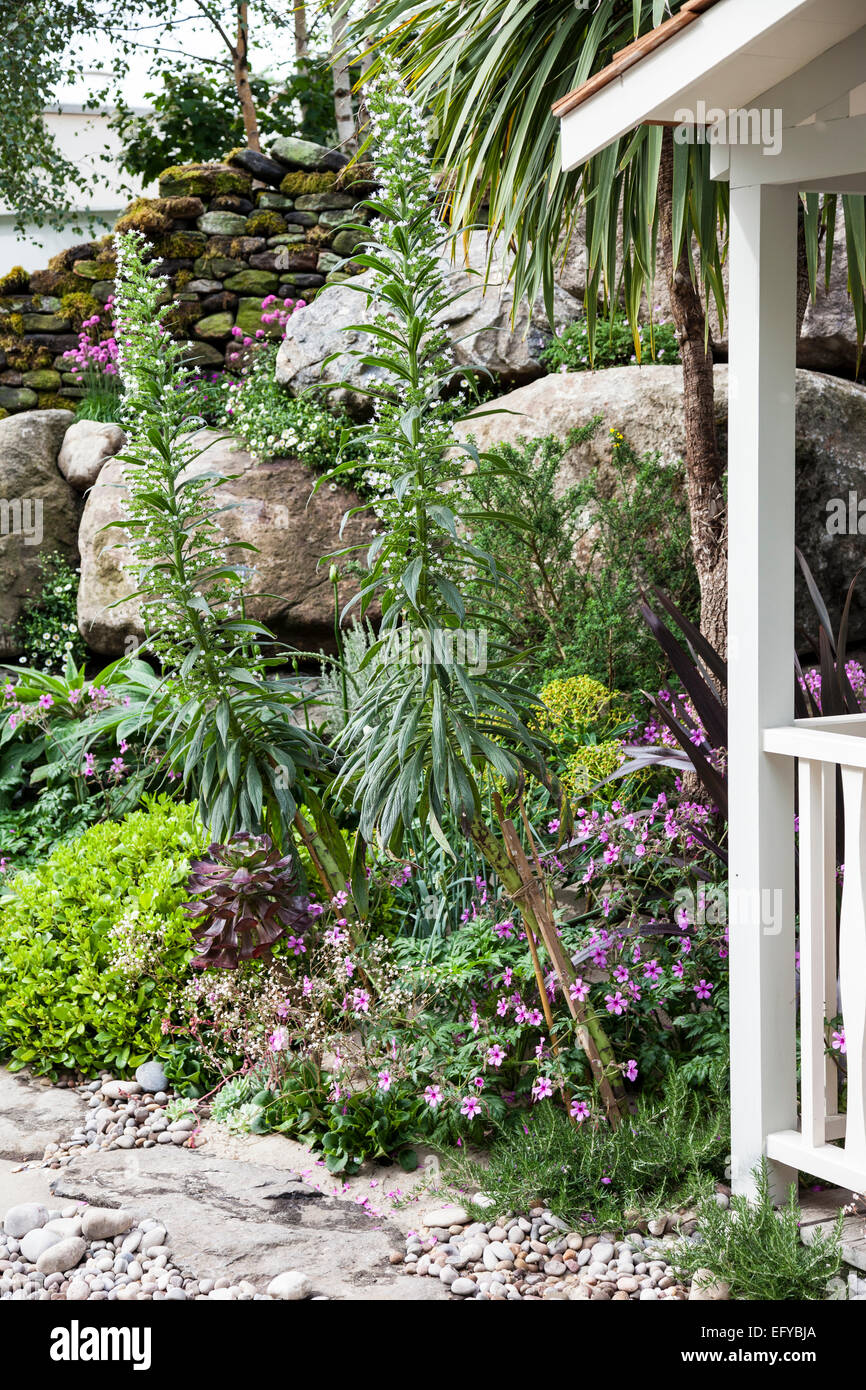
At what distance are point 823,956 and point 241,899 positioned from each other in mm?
1633

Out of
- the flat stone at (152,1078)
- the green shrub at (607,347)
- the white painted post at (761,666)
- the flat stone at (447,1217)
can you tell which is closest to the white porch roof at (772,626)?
the white painted post at (761,666)

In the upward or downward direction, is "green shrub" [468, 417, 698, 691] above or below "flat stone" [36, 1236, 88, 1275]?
above

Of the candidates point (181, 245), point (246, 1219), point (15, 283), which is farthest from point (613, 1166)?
point (15, 283)

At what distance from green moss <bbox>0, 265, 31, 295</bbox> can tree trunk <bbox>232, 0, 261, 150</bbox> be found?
2.30 m

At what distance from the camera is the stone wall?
7.42 m

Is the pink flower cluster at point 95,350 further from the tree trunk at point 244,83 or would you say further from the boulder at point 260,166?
the tree trunk at point 244,83

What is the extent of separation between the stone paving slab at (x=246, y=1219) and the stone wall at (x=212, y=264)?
226 inches

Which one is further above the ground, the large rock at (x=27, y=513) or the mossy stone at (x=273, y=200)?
the mossy stone at (x=273, y=200)

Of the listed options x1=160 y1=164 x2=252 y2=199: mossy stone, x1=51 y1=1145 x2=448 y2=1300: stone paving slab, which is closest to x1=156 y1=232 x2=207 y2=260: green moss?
x1=160 y1=164 x2=252 y2=199: mossy stone

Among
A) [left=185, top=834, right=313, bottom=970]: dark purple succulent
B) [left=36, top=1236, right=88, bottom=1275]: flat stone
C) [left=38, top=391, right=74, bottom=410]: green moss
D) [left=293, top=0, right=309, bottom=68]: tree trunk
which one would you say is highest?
[left=293, top=0, right=309, bottom=68]: tree trunk

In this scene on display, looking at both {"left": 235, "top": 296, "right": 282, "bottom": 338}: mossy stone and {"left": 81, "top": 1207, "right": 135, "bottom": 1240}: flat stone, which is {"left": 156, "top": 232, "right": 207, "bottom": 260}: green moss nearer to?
{"left": 235, "top": 296, "right": 282, "bottom": 338}: mossy stone

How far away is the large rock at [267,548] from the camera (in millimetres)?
5688
